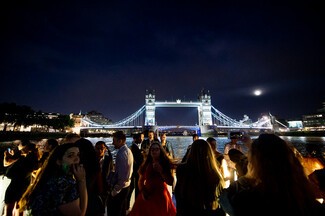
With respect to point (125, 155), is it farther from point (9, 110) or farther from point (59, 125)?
point (59, 125)

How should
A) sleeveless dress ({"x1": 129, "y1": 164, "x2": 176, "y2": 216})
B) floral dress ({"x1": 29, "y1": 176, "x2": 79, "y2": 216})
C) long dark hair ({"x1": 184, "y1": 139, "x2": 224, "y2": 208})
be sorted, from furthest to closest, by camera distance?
sleeveless dress ({"x1": 129, "y1": 164, "x2": 176, "y2": 216}) < long dark hair ({"x1": 184, "y1": 139, "x2": 224, "y2": 208}) < floral dress ({"x1": 29, "y1": 176, "x2": 79, "y2": 216})

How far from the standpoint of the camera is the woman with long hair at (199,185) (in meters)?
1.93

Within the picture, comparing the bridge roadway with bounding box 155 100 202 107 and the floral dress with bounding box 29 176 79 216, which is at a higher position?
the bridge roadway with bounding box 155 100 202 107

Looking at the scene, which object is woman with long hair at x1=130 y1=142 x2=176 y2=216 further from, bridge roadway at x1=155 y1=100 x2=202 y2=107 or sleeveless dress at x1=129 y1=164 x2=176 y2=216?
bridge roadway at x1=155 y1=100 x2=202 y2=107

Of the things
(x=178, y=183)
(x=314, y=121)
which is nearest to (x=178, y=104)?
(x=314, y=121)

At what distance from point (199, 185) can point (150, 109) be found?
8625cm

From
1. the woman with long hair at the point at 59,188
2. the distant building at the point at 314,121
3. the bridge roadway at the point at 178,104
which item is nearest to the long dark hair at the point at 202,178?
the woman with long hair at the point at 59,188

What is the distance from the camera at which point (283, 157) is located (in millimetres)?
1339

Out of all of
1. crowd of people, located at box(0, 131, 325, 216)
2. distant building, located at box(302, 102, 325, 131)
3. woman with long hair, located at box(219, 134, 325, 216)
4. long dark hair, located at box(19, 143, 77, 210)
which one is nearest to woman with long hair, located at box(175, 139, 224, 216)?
crowd of people, located at box(0, 131, 325, 216)

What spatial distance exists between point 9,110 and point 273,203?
6408 centimetres

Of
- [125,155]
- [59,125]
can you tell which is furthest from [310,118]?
[125,155]

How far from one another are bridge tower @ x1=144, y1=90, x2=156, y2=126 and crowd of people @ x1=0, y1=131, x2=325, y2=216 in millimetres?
77973

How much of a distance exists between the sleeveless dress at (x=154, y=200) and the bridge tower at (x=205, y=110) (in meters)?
80.4

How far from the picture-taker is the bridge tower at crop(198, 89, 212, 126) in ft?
278
